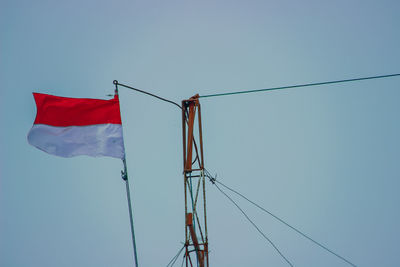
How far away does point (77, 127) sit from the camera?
48.3 feet

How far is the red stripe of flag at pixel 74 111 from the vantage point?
14.3 m

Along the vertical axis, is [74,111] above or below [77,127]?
above

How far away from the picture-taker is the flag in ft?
46.8

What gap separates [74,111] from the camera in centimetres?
1474

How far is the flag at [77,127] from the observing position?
46.8 ft

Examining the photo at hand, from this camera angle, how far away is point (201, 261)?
15242 millimetres

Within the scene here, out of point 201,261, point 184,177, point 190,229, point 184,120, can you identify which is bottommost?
point 201,261

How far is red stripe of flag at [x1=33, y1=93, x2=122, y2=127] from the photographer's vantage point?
1427 centimetres

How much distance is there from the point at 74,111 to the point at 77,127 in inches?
25.7

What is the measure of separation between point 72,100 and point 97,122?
1331mm

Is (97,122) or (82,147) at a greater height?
(97,122)

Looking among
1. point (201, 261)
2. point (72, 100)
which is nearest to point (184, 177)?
point (201, 261)

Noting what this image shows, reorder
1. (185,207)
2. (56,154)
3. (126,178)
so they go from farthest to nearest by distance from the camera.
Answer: (185,207) → (56,154) → (126,178)

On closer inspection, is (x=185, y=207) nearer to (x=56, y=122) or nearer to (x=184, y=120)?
(x=184, y=120)
